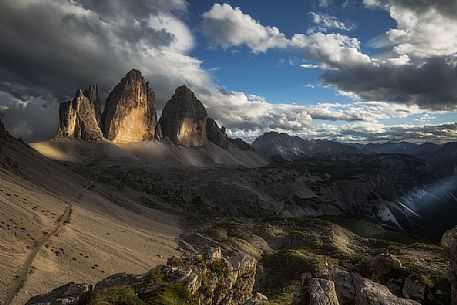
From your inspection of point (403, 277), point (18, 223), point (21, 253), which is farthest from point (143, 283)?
point (18, 223)

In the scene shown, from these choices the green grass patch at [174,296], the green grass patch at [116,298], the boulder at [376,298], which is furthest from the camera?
the green grass patch at [174,296]

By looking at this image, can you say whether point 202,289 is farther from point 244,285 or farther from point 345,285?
point 345,285

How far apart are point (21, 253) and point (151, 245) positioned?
4094cm

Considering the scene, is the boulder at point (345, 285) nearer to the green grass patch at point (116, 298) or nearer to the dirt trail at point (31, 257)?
the green grass patch at point (116, 298)

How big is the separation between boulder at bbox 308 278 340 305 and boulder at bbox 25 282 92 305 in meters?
14.4

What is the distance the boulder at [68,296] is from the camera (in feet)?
78.3

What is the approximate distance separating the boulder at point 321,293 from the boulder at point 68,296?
47.2 ft

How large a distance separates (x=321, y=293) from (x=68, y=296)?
1593cm

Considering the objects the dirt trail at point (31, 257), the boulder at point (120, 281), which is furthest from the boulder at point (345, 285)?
the dirt trail at point (31, 257)

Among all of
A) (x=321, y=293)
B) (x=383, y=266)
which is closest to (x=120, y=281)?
(x=321, y=293)

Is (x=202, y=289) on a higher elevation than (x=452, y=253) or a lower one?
lower

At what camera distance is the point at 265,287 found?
7719 centimetres

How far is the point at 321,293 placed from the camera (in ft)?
77.2

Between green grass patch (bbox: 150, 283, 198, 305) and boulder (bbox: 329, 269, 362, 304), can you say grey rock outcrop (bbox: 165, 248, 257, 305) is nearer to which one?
green grass patch (bbox: 150, 283, 198, 305)
